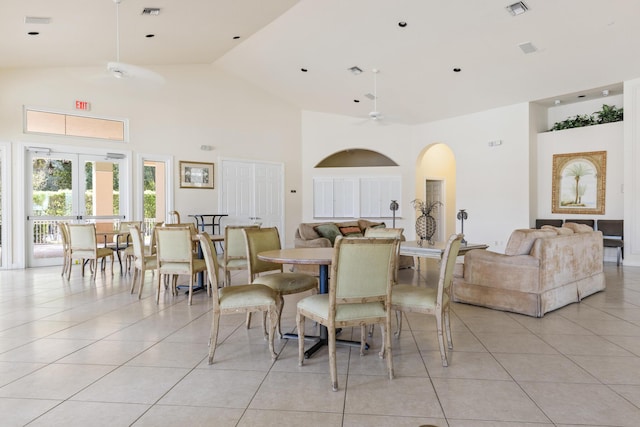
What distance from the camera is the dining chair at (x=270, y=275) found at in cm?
337

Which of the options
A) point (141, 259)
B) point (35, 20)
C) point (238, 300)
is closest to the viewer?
point (238, 300)

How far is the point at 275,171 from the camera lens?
10.4 meters

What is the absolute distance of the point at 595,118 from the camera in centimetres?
835

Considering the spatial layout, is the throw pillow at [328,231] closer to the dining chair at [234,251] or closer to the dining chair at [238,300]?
the dining chair at [234,251]

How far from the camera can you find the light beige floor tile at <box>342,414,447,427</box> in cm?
199

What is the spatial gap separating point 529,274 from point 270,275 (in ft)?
8.21

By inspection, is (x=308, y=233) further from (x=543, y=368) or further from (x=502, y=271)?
(x=543, y=368)

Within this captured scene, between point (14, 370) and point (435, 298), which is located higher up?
point (435, 298)

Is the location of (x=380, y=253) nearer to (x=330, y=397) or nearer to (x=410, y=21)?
(x=330, y=397)

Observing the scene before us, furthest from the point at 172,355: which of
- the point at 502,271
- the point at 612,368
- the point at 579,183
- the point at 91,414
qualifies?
the point at 579,183

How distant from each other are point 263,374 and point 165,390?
22.9 inches

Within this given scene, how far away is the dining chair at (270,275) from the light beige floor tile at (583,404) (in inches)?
69.0

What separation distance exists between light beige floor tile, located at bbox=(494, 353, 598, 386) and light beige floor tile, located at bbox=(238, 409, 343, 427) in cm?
124

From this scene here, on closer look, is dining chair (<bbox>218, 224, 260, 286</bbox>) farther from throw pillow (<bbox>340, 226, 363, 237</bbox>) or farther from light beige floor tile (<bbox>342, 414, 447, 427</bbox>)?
throw pillow (<bbox>340, 226, 363, 237</bbox>)
